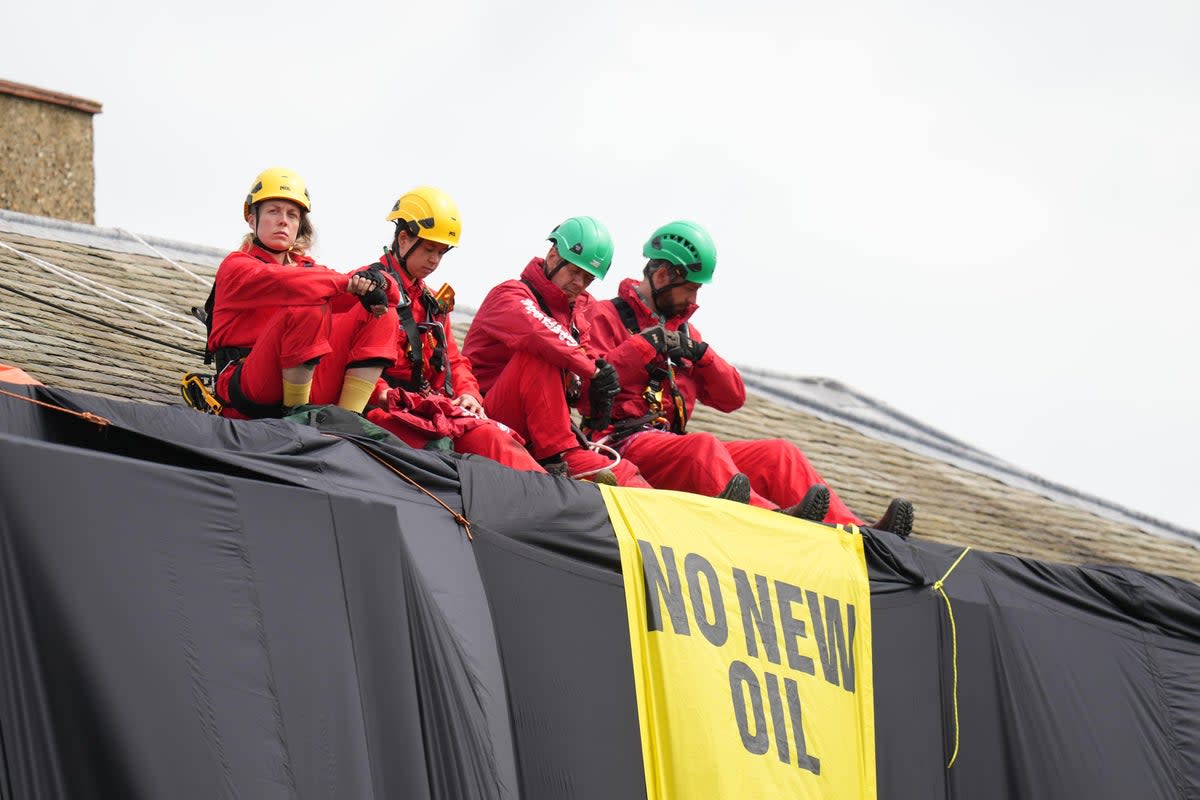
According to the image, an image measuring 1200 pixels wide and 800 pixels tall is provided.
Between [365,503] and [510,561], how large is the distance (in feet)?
2.93

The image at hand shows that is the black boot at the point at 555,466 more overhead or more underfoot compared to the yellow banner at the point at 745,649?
more overhead

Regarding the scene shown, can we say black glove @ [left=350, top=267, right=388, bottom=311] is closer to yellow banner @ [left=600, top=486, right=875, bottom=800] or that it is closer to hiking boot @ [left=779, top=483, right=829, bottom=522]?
yellow banner @ [left=600, top=486, right=875, bottom=800]

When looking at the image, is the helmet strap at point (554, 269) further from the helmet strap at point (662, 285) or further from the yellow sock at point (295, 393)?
the yellow sock at point (295, 393)

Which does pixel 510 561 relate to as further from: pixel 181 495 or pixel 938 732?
pixel 938 732

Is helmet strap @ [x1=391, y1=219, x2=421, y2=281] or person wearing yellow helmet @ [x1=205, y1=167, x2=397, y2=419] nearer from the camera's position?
person wearing yellow helmet @ [x1=205, y1=167, x2=397, y2=419]

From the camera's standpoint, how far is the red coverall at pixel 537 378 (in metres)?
7.12

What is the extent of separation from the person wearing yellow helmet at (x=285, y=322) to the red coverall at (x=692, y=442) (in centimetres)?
147

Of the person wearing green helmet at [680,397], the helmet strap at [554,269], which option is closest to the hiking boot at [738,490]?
the person wearing green helmet at [680,397]

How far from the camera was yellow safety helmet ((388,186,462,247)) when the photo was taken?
22.7ft

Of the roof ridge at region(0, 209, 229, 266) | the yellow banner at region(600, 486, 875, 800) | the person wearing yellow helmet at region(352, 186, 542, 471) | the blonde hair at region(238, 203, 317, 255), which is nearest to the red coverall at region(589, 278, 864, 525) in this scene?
A: the yellow banner at region(600, 486, 875, 800)

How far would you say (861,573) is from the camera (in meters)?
7.21

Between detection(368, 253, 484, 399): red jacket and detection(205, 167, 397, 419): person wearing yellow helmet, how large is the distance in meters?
0.27

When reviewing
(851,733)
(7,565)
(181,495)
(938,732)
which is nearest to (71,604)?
(7,565)

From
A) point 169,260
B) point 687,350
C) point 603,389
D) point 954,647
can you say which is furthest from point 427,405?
point 169,260
